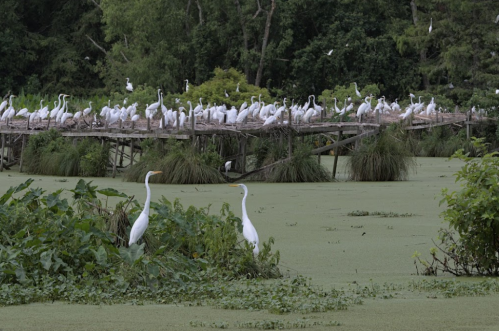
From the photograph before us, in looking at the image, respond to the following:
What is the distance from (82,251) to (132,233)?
384 mm

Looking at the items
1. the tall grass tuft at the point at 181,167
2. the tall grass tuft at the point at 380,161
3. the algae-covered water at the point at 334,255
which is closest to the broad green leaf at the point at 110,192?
the algae-covered water at the point at 334,255

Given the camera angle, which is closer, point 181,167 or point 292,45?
point 181,167

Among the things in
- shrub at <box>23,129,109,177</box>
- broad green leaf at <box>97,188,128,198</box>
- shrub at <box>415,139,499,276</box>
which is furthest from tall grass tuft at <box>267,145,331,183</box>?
shrub at <box>415,139,499,276</box>

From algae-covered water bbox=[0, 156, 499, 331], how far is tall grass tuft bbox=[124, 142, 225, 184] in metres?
0.72

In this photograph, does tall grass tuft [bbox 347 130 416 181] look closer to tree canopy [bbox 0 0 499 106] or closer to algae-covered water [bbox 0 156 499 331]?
algae-covered water [bbox 0 156 499 331]

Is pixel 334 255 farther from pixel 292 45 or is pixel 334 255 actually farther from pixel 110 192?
pixel 292 45

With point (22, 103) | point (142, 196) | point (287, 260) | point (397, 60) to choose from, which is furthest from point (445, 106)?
point (287, 260)

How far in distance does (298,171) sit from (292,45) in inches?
777

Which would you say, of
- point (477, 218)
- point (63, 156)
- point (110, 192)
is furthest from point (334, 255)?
point (63, 156)

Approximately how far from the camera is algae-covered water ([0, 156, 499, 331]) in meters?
4.71

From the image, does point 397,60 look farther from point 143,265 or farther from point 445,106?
point 143,265

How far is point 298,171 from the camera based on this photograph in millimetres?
17344

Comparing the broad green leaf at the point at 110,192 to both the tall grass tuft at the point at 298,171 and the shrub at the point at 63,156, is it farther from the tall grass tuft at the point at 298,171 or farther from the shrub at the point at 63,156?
the shrub at the point at 63,156

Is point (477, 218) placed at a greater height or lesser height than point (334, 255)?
greater
